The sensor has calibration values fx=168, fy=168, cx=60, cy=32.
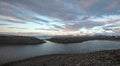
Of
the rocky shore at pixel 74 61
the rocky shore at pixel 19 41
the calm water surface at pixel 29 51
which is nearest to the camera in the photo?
the rocky shore at pixel 74 61

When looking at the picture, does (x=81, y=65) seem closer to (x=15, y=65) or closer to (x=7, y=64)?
(x=15, y=65)

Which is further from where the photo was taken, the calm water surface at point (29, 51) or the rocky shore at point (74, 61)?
the calm water surface at point (29, 51)

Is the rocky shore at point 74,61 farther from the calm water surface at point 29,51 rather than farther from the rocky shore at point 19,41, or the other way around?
the rocky shore at point 19,41

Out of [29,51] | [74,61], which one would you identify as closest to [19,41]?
[29,51]

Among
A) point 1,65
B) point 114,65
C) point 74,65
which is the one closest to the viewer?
point 114,65

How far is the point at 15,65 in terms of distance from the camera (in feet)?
95.0

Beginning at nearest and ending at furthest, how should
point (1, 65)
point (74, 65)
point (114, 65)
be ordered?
point (114, 65) < point (74, 65) < point (1, 65)

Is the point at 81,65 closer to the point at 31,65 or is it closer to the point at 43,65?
the point at 43,65

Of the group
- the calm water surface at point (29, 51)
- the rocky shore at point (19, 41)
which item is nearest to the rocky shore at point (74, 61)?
the calm water surface at point (29, 51)

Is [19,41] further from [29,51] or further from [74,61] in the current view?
[74,61]

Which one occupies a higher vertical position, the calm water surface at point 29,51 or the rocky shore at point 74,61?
the calm water surface at point 29,51

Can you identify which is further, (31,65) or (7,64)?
(7,64)

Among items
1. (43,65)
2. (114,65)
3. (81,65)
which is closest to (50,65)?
(43,65)

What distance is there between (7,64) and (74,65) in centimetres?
1209
